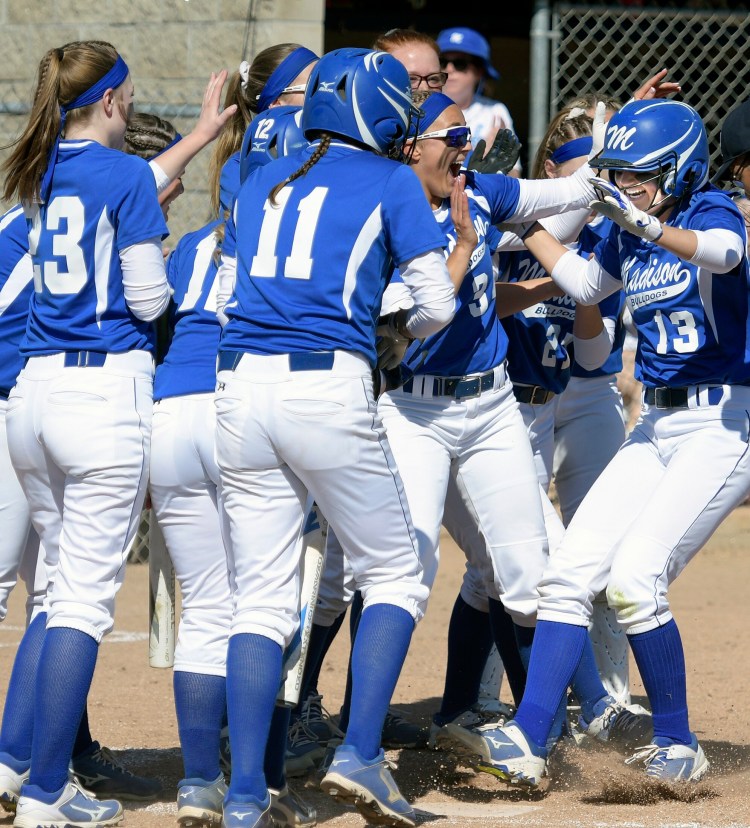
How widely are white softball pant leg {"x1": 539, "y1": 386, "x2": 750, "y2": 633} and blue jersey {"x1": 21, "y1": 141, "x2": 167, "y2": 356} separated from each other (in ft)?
4.74

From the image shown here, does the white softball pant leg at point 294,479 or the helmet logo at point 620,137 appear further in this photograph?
the helmet logo at point 620,137

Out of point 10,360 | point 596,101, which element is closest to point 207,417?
point 10,360

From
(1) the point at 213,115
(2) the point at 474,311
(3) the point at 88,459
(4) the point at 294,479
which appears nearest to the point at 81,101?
(1) the point at 213,115

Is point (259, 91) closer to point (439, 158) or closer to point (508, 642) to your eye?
point (439, 158)

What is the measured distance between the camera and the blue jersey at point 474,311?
405 centimetres

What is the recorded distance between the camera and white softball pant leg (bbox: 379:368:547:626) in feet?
13.2

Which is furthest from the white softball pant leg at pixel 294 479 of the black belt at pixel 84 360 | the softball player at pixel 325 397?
the black belt at pixel 84 360

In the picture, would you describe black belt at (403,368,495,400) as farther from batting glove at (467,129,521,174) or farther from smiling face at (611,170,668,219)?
batting glove at (467,129,521,174)

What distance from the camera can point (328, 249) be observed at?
3.35 m

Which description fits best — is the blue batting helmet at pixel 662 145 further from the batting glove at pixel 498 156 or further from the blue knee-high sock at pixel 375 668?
the blue knee-high sock at pixel 375 668

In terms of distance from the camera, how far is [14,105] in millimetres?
8094

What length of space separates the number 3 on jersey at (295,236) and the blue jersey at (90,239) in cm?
33

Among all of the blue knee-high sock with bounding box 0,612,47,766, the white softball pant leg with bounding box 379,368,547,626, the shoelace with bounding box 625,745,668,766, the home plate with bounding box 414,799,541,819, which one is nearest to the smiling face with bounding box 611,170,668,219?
the white softball pant leg with bounding box 379,368,547,626

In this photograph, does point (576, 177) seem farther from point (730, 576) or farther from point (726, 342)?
point (730, 576)
